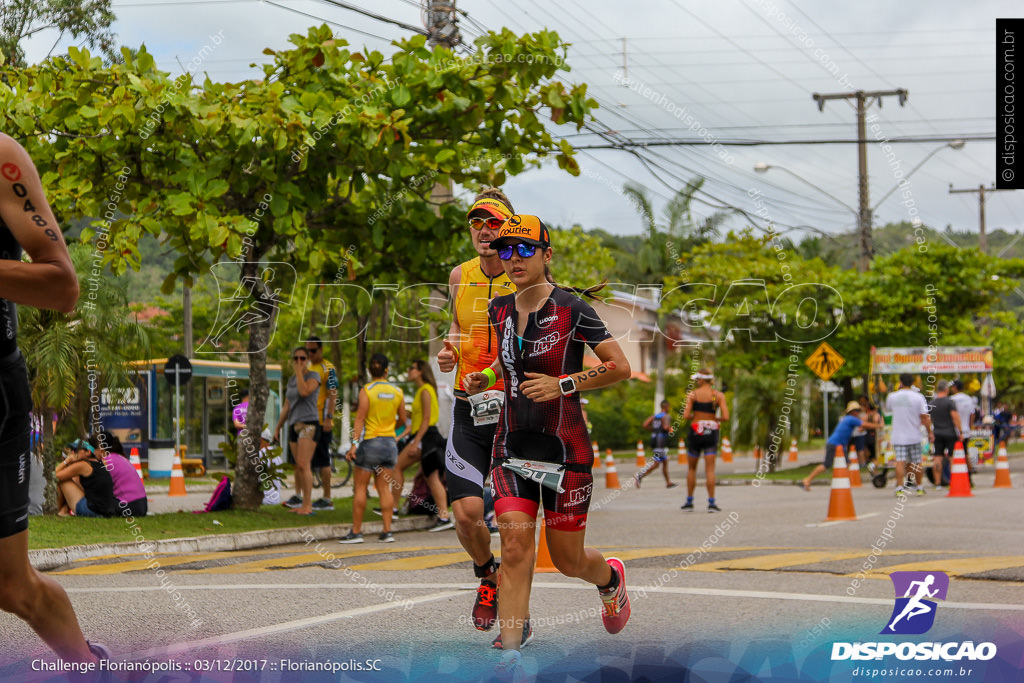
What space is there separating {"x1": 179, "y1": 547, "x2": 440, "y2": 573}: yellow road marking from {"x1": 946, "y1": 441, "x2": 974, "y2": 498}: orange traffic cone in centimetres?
1096

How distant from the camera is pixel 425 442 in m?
13.0

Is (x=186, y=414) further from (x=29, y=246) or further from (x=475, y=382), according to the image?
(x=29, y=246)

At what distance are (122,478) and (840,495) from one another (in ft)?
27.5

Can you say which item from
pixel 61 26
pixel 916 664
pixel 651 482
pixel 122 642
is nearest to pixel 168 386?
pixel 651 482

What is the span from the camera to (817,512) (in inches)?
630

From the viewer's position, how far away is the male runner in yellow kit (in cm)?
606

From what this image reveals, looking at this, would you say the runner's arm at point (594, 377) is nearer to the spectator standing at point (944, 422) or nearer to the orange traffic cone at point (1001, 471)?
the spectator standing at point (944, 422)

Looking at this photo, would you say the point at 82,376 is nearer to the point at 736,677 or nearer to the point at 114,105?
the point at 114,105

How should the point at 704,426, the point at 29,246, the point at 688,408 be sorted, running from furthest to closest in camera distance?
the point at 688,408
the point at 704,426
the point at 29,246

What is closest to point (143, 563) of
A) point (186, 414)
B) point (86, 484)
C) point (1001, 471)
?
point (86, 484)

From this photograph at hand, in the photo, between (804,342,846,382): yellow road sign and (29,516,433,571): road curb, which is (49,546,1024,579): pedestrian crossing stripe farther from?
(804,342,846,382): yellow road sign

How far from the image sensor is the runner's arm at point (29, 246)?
333 centimetres

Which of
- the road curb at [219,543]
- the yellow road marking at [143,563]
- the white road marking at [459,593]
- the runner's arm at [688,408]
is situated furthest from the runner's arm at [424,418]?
the white road marking at [459,593]

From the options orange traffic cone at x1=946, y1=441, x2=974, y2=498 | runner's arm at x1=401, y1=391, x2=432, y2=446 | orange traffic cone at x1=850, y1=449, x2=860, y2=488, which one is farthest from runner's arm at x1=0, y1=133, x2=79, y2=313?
orange traffic cone at x1=850, y1=449, x2=860, y2=488
